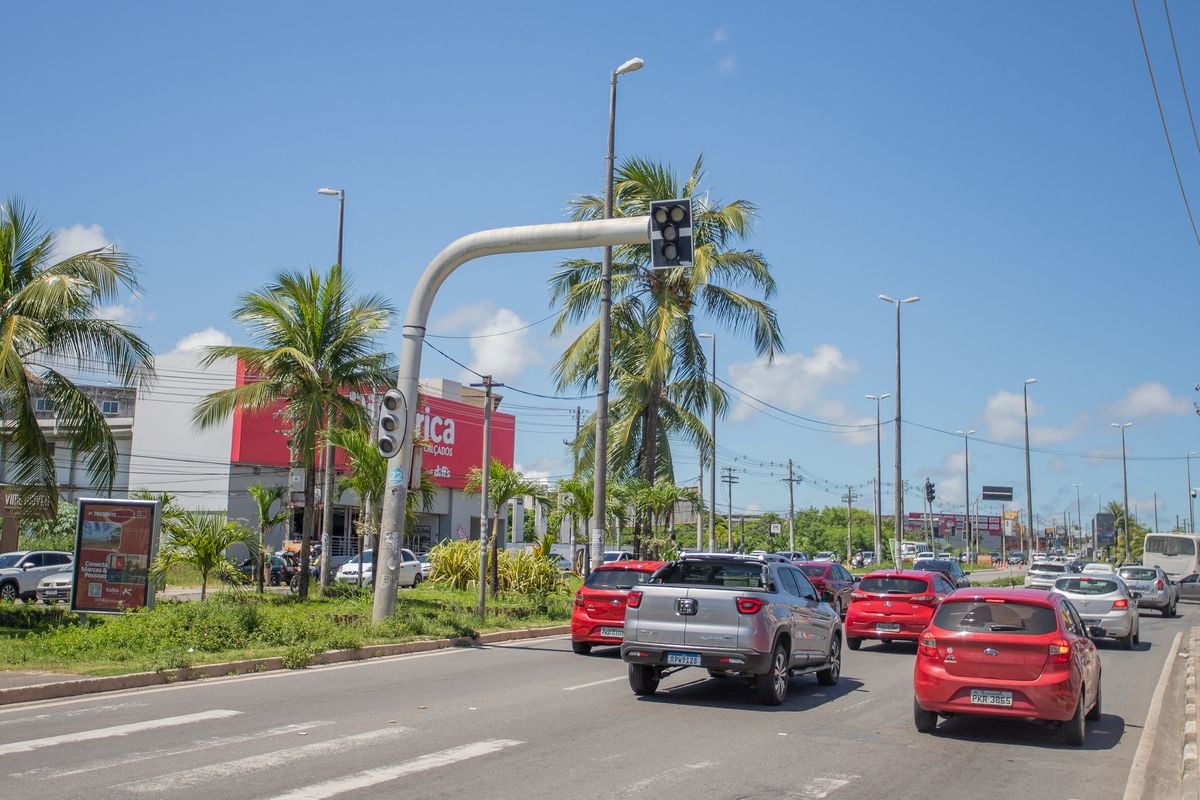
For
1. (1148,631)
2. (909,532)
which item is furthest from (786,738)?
(909,532)

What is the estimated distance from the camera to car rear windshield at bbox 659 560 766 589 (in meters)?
13.6

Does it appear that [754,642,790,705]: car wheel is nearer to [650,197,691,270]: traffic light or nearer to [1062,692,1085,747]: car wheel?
[1062,692,1085,747]: car wheel

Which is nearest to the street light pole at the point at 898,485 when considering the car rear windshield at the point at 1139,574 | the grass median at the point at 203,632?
the car rear windshield at the point at 1139,574

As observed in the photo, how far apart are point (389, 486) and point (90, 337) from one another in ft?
19.8

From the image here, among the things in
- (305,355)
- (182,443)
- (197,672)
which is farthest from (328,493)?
(182,443)

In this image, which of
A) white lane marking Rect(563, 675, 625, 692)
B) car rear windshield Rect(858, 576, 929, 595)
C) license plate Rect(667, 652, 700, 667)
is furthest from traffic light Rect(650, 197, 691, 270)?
car rear windshield Rect(858, 576, 929, 595)

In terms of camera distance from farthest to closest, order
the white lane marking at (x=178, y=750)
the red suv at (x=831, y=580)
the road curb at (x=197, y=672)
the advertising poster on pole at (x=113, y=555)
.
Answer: the red suv at (x=831, y=580) < the advertising poster on pole at (x=113, y=555) < the road curb at (x=197, y=672) < the white lane marking at (x=178, y=750)

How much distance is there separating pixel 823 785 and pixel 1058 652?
3537 mm

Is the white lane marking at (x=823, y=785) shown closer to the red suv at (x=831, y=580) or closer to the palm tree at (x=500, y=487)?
the palm tree at (x=500, y=487)

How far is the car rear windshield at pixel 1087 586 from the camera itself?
926 inches

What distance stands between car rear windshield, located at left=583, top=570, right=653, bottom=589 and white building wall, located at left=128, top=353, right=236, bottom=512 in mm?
31391

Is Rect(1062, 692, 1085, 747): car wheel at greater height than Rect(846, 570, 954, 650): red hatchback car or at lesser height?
lesser

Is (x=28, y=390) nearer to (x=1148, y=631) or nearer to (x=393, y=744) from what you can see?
(x=393, y=744)

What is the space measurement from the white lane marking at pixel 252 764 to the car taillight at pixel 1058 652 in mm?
6314
